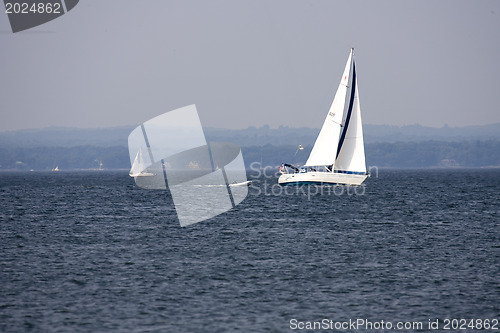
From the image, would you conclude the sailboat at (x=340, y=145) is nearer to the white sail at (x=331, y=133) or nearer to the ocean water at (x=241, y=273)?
the white sail at (x=331, y=133)

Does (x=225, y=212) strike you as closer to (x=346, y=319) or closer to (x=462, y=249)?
(x=462, y=249)

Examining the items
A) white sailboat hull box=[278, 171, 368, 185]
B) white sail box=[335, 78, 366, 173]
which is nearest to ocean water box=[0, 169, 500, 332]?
white sailboat hull box=[278, 171, 368, 185]

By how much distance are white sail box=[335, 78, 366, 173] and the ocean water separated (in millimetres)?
36227

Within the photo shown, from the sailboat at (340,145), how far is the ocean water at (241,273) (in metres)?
36.1

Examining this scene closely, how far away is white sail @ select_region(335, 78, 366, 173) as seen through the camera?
99250 mm

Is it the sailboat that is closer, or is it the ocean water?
the ocean water

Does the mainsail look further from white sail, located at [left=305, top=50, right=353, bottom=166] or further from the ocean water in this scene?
the ocean water

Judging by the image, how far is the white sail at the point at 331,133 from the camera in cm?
9838

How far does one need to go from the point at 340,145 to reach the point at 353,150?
225cm

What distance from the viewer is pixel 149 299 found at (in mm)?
28406

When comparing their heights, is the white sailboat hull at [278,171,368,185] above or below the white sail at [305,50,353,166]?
below

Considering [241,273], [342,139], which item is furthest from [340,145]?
[241,273]

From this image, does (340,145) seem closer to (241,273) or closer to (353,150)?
(353,150)

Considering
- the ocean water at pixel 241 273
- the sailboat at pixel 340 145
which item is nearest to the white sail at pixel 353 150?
the sailboat at pixel 340 145
